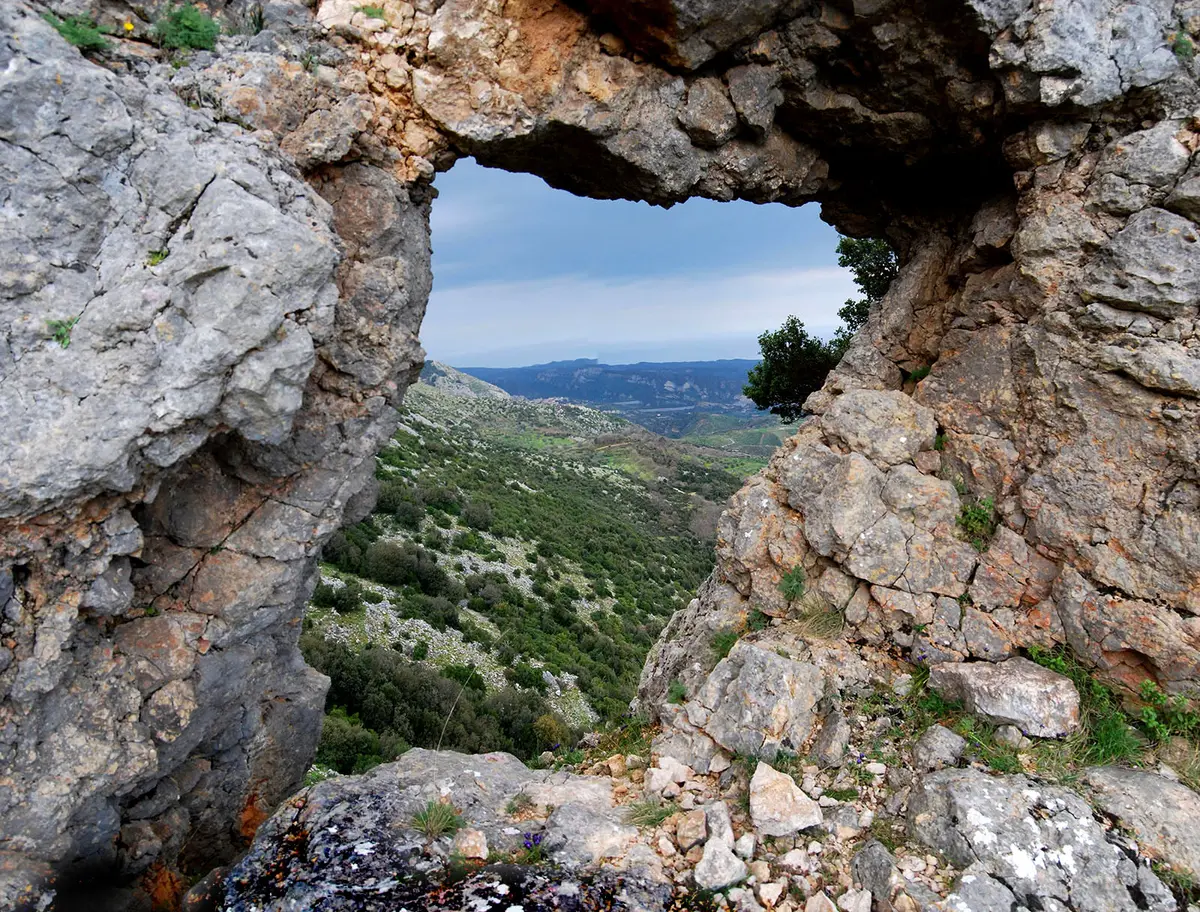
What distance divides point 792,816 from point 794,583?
3.05 metres

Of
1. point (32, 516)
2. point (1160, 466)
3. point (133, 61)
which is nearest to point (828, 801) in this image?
point (1160, 466)

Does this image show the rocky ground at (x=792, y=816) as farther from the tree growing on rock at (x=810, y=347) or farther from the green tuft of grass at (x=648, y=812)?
the tree growing on rock at (x=810, y=347)

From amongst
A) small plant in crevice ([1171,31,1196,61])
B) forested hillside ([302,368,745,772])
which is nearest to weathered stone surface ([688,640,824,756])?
forested hillside ([302,368,745,772])

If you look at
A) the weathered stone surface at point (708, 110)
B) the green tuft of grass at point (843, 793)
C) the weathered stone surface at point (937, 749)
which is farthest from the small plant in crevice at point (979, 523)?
the weathered stone surface at point (708, 110)

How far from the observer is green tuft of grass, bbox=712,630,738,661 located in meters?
8.57

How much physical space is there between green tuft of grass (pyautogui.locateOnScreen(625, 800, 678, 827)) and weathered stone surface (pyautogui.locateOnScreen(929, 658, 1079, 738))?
3428mm

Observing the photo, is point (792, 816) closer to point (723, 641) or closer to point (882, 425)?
point (723, 641)

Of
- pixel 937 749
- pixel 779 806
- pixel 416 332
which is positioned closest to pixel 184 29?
pixel 416 332

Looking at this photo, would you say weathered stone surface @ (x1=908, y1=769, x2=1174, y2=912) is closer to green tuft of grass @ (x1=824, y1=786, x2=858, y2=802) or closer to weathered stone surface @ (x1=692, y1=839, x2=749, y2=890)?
green tuft of grass @ (x1=824, y1=786, x2=858, y2=802)

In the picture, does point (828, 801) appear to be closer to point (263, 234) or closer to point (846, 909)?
point (846, 909)

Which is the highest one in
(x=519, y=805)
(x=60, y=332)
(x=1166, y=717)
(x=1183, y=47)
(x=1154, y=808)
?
(x=1183, y=47)

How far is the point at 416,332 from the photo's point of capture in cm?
857

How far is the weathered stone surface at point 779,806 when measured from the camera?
6.02 m

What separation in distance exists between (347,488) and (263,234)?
10.7 feet
